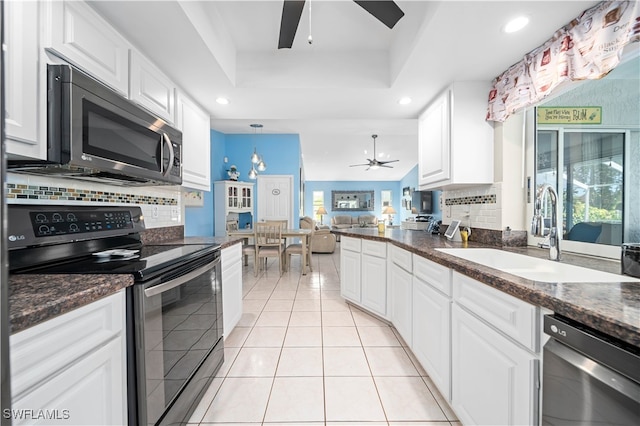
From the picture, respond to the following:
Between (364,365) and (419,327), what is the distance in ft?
1.60

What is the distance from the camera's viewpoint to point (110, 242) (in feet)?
4.77

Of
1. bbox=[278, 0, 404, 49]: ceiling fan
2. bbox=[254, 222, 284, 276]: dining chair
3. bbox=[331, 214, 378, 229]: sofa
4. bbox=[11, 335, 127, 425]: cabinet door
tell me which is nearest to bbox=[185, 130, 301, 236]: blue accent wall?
bbox=[254, 222, 284, 276]: dining chair

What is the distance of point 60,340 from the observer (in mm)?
694

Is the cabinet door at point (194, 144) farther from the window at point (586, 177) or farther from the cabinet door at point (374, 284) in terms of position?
the window at point (586, 177)

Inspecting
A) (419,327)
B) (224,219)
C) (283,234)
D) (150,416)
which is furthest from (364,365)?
(224,219)

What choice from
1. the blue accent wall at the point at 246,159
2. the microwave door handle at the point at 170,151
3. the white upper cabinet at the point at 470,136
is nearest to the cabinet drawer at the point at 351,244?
the white upper cabinet at the point at 470,136

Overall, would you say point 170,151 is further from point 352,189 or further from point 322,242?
point 352,189

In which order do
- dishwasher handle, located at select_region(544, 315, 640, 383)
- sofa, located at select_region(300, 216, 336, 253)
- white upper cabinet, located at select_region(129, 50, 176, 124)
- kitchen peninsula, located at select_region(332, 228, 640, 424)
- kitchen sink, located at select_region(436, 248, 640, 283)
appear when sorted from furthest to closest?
sofa, located at select_region(300, 216, 336, 253) → white upper cabinet, located at select_region(129, 50, 176, 124) → kitchen sink, located at select_region(436, 248, 640, 283) → kitchen peninsula, located at select_region(332, 228, 640, 424) → dishwasher handle, located at select_region(544, 315, 640, 383)

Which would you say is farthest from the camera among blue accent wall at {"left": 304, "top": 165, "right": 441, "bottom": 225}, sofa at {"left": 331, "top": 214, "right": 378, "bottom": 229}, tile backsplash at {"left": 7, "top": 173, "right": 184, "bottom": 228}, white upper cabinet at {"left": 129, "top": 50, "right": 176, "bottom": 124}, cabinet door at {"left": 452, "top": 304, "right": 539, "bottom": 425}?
blue accent wall at {"left": 304, "top": 165, "right": 441, "bottom": 225}

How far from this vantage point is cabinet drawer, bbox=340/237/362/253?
9.05 feet

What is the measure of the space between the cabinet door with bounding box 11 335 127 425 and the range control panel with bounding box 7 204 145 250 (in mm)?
597

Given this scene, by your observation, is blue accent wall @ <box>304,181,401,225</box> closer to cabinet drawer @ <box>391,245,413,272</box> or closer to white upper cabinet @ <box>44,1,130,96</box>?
cabinet drawer @ <box>391,245,413,272</box>

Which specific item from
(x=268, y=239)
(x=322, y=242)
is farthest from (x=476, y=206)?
(x=322, y=242)

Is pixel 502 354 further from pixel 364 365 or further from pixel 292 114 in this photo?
pixel 292 114
